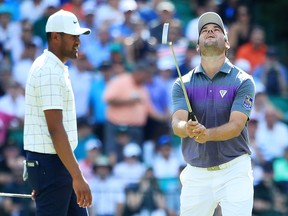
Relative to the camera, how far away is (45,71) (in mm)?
7695

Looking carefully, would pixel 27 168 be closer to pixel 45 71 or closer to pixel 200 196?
pixel 45 71

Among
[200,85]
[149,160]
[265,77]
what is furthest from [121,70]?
[200,85]

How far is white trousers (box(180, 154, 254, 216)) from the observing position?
26.6ft

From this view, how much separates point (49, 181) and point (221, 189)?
5.05ft

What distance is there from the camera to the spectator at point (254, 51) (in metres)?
16.3

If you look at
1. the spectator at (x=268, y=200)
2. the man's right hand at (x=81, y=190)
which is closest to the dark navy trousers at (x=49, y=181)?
the man's right hand at (x=81, y=190)

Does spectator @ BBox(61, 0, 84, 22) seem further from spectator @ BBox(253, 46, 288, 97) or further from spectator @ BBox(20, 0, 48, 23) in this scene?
spectator @ BBox(253, 46, 288, 97)

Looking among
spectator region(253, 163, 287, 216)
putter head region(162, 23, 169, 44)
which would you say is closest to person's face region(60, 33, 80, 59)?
putter head region(162, 23, 169, 44)

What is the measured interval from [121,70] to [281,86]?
3148 millimetres

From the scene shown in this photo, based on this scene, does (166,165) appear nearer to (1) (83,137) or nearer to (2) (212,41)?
(1) (83,137)

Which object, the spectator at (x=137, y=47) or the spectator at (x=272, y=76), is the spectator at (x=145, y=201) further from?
the spectator at (x=272, y=76)

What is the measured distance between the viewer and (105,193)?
45.4 feet

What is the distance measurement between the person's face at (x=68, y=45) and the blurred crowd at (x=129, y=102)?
582 cm

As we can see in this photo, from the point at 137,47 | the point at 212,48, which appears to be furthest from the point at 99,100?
the point at 212,48
